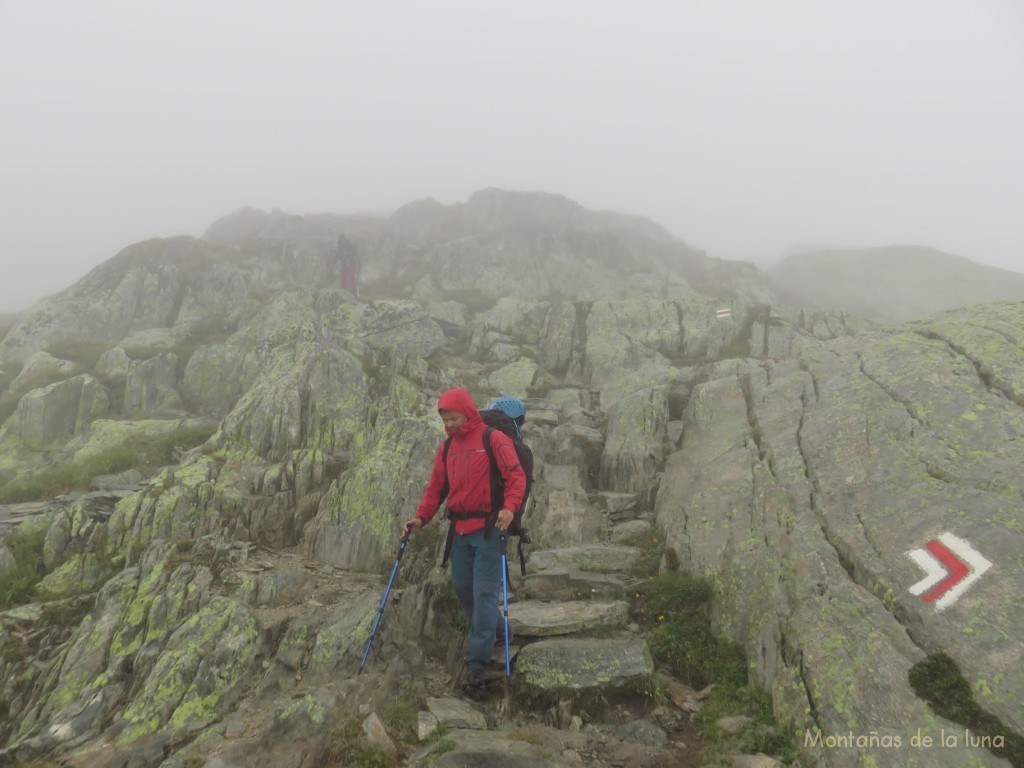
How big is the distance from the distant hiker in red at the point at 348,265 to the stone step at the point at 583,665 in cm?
5691

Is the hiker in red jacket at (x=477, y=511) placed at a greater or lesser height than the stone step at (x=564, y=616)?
greater

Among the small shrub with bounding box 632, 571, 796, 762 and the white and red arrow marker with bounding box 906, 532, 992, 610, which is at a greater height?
the white and red arrow marker with bounding box 906, 532, 992, 610

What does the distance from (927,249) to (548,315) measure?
3655 inches

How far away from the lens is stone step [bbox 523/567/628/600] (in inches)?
468

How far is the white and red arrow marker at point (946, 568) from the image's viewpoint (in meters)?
8.21

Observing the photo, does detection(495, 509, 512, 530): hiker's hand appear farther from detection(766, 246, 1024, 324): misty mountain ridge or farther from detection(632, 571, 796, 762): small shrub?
detection(766, 246, 1024, 324): misty mountain ridge

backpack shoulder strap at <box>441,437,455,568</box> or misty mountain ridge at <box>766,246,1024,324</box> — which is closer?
backpack shoulder strap at <box>441,437,455,568</box>

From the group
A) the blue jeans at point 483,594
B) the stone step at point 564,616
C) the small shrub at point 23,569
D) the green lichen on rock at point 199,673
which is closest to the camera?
the blue jeans at point 483,594

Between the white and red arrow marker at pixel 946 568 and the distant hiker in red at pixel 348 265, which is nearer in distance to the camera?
the white and red arrow marker at pixel 946 568

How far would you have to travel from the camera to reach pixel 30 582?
15180mm

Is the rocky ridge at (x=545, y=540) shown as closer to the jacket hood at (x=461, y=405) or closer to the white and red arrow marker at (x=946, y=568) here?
the white and red arrow marker at (x=946, y=568)

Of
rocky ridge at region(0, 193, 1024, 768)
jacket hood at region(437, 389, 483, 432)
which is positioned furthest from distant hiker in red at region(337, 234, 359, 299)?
jacket hood at region(437, 389, 483, 432)

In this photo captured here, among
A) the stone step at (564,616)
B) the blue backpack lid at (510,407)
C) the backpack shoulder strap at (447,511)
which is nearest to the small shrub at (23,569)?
the backpack shoulder strap at (447,511)

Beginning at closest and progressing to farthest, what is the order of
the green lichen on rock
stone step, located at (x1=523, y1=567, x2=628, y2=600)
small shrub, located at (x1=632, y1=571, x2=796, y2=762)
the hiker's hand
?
small shrub, located at (x1=632, y1=571, x2=796, y2=762), the hiker's hand, the green lichen on rock, stone step, located at (x1=523, y1=567, x2=628, y2=600)
